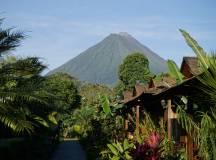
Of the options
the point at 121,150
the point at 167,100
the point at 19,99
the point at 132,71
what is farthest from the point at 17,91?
the point at 132,71

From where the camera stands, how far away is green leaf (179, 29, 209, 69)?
8180 mm

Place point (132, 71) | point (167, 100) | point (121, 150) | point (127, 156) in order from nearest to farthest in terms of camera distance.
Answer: point (127, 156) < point (121, 150) < point (167, 100) < point (132, 71)

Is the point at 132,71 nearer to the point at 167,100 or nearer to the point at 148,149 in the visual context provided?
the point at 167,100

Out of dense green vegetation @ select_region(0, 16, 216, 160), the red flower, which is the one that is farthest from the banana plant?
the red flower

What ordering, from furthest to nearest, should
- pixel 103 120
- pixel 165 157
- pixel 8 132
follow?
pixel 103 120 < pixel 8 132 < pixel 165 157

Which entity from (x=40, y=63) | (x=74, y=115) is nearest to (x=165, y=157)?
(x=40, y=63)

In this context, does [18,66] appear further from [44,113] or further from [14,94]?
[44,113]

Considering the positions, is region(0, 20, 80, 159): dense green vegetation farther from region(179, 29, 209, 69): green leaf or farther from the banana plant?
region(179, 29, 209, 69): green leaf

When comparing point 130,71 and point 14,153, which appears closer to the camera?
point 14,153

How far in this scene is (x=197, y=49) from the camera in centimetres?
877

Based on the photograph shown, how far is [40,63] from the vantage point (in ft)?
53.9

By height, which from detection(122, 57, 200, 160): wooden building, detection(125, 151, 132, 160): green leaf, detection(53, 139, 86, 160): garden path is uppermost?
detection(122, 57, 200, 160): wooden building

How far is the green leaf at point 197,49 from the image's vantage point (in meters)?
8.18

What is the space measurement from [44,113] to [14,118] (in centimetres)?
816
